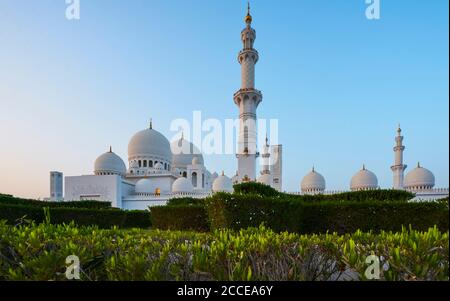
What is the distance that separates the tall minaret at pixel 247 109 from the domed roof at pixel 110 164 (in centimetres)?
2030

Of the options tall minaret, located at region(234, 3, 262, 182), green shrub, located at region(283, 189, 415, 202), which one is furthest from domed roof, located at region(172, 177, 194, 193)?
green shrub, located at region(283, 189, 415, 202)

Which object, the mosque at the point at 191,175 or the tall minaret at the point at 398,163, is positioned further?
the tall minaret at the point at 398,163

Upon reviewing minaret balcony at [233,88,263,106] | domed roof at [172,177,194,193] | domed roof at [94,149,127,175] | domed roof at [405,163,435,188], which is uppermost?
minaret balcony at [233,88,263,106]

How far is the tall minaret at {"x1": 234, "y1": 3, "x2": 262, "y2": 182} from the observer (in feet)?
106

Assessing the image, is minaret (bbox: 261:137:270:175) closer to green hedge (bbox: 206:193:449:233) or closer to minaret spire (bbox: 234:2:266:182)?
minaret spire (bbox: 234:2:266:182)

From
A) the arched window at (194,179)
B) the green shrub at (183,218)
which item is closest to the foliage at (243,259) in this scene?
the green shrub at (183,218)

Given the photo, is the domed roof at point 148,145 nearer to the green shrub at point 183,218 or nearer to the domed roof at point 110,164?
the domed roof at point 110,164

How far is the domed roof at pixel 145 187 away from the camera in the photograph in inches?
1443

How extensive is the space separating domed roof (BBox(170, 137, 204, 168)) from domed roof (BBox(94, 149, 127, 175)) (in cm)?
1233

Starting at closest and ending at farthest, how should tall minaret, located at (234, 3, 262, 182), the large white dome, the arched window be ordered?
1. the large white dome
2. tall minaret, located at (234, 3, 262, 182)
3. the arched window

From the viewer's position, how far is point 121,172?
Answer: 133 ft
